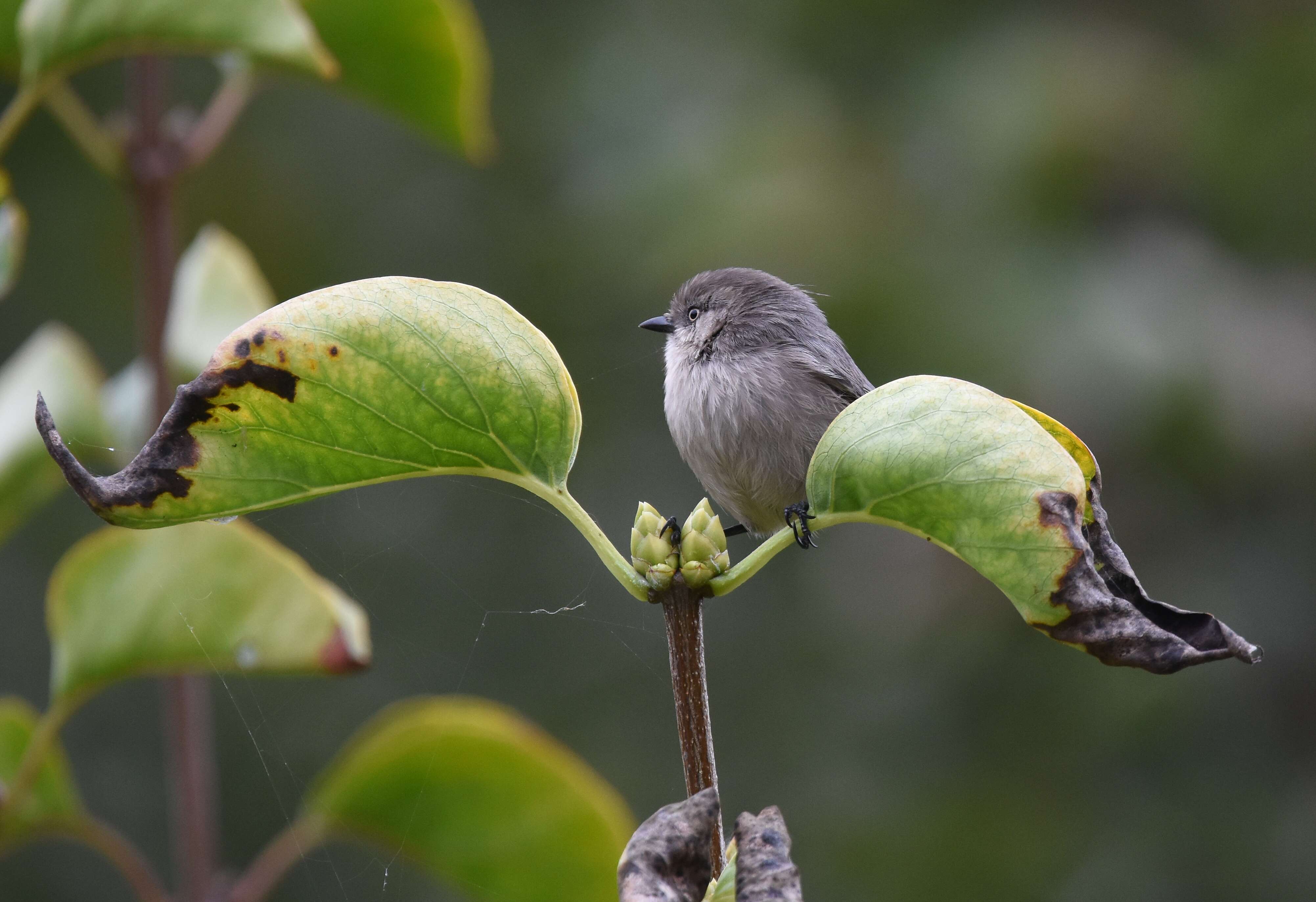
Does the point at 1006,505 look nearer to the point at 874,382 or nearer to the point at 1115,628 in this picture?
the point at 1115,628

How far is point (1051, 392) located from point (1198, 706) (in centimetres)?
134

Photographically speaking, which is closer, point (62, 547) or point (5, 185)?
point (5, 185)

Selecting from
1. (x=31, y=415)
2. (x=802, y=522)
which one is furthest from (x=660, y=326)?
(x=31, y=415)

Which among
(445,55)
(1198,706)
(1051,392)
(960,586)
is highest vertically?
(445,55)

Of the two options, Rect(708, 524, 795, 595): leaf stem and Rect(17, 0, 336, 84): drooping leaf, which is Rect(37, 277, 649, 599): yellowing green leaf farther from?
Rect(17, 0, 336, 84): drooping leaf

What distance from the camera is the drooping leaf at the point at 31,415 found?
1729mm

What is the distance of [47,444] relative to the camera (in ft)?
2.82

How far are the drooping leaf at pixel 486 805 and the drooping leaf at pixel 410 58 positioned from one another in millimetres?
889

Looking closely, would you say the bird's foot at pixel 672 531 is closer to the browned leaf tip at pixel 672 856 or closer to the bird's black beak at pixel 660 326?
the browned leaf tip at pixel 672 856

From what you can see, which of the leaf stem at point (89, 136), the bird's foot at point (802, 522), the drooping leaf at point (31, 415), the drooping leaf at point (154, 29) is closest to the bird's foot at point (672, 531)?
the bird's foot at point (802, 522)

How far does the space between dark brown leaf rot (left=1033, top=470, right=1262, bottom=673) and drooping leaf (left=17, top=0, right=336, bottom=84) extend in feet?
3.07

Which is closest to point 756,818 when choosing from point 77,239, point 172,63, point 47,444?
point 47,444

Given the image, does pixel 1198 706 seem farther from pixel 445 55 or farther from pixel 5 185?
pixel 5 185

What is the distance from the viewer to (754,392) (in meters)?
2.38
